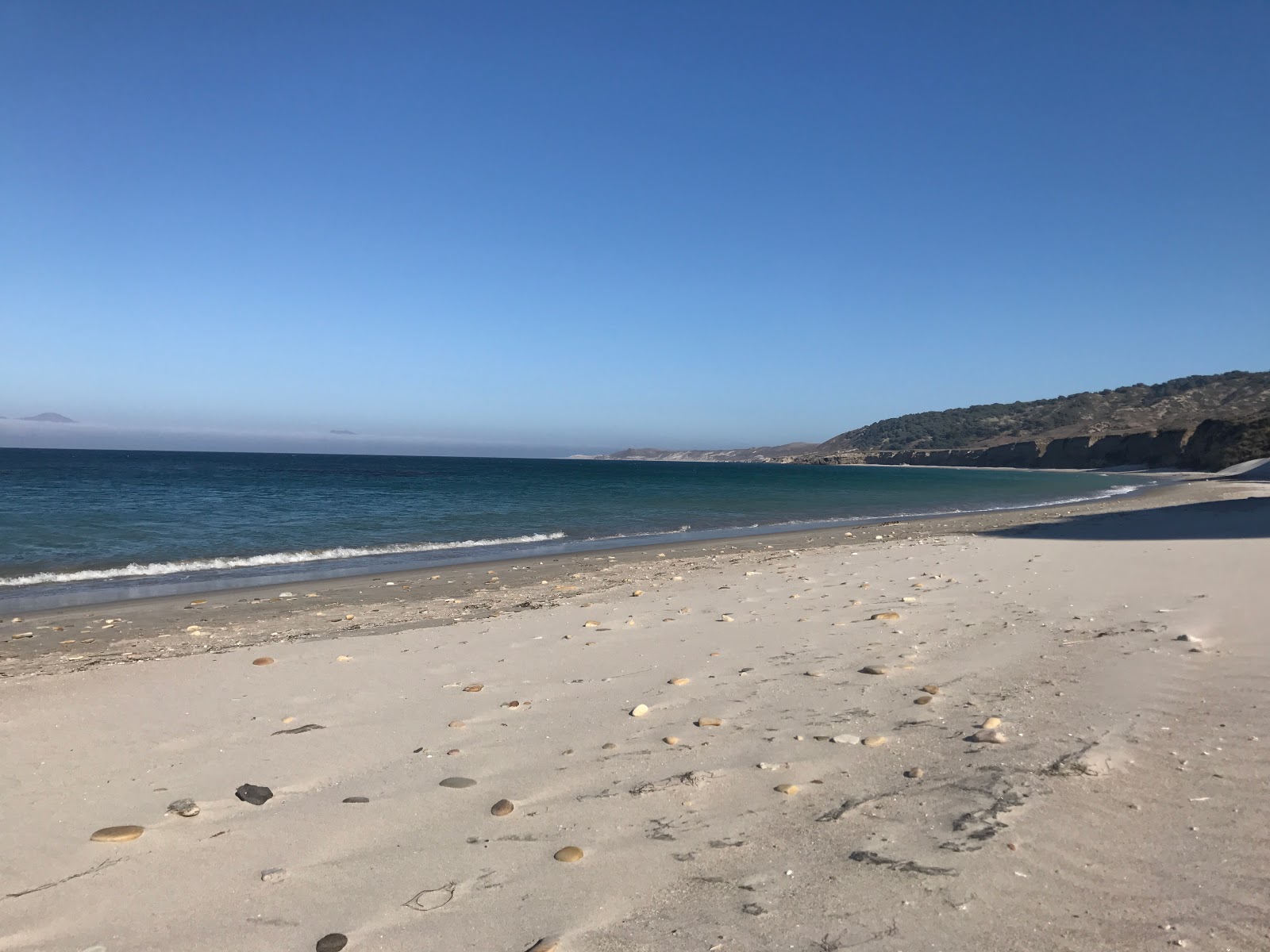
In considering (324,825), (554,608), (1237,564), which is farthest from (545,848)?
(1237,564)

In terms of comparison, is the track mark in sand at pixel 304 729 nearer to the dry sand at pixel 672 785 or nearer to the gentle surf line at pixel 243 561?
the dry sand at pixel 672 785

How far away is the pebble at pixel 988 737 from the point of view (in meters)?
4.28

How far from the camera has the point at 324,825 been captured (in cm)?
365

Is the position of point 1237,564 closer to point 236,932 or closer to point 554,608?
point 554,608

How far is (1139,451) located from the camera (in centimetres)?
8969

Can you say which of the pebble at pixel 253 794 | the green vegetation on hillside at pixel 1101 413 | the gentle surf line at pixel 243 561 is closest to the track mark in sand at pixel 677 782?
the pebble at pixel 253 794

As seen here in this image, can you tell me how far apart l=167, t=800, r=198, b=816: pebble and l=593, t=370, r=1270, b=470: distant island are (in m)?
83.6

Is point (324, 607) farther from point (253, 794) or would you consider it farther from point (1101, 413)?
point (1101, 413)

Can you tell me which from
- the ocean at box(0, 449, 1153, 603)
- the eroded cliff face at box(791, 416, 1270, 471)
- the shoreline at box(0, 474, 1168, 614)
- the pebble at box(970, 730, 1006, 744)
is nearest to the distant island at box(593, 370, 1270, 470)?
the eroded cliff face at box(791, 416, 1270, 471)

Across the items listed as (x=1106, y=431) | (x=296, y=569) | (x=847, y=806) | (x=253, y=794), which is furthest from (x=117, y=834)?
(x=1106, y=431)

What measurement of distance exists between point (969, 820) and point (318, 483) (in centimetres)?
5401

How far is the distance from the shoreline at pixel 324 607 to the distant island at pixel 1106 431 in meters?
73.7

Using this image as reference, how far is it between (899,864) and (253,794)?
3.18m

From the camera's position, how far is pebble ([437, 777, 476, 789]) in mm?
4051
